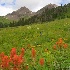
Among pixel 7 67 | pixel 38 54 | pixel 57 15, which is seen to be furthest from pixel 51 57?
pixel 57 15

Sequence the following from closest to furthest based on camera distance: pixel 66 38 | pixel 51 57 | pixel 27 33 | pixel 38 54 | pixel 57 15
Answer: pixel 51 57
pixel 38 54
pixel 66 38
pixel 27 33
pixel 57 15

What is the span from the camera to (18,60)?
1066 cm

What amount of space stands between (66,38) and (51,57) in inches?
336

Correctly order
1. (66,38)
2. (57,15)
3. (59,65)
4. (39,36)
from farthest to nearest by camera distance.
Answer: (57,15)
(39,36)
(66,38)
(59,65)

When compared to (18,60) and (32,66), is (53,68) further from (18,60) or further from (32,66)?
(18,60)

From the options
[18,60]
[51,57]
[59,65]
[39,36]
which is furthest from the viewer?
[39,36]

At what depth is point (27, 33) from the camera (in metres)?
32.5

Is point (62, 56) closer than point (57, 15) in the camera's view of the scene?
Yes

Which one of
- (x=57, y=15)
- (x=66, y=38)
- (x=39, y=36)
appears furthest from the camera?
(x=57, y=15)

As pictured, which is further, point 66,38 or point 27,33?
point 27,33

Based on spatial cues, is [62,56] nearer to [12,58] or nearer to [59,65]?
[59,65]

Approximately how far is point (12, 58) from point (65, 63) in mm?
5133

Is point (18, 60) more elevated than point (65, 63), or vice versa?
point (18, 60)

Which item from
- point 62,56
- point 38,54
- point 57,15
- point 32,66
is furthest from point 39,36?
point 57,15
